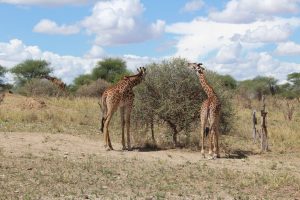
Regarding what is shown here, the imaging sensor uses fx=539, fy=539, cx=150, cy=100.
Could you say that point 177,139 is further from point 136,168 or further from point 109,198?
point 109,198

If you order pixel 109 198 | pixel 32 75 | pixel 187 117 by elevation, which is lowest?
pixel 109 198

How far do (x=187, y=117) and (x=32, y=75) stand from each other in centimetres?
3483

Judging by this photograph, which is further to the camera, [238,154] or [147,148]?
[147,148]

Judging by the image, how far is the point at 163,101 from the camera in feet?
53.2

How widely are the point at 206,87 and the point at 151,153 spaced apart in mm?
2430

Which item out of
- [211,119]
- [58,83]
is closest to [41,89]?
[58,83]

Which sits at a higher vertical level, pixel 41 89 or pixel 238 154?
pixel 41 89

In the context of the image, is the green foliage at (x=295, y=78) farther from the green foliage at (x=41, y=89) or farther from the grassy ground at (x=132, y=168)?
the grassy ground at (x=132, y=168)

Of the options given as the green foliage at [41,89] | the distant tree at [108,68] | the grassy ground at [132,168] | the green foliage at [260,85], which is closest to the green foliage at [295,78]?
the green foliage at [260,85]

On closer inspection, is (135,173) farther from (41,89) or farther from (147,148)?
(41,89)

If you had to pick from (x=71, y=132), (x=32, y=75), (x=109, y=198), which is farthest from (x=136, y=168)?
(x=32, y=75)

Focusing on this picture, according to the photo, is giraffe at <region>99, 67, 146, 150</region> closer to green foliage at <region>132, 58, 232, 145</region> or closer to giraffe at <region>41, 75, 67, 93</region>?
green foliage at <region>132, 58, 232, 145</region>

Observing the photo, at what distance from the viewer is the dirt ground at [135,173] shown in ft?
32.0

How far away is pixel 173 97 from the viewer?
16.2 metres
